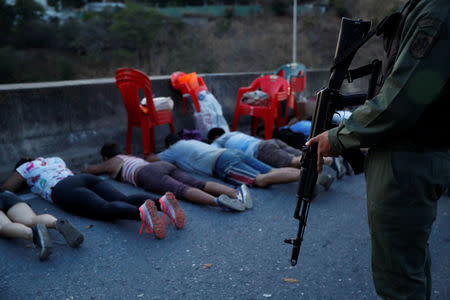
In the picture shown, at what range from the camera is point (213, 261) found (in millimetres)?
2998

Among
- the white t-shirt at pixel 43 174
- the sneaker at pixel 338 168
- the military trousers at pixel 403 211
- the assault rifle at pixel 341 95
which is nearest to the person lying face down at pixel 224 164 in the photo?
the sneaker at pixel 338 168

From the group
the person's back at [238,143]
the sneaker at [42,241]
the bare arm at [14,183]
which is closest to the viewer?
the sneaker at [42,241]

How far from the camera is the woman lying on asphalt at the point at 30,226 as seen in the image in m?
2.96

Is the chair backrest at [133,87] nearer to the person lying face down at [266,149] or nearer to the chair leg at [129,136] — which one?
the chair leg at [129,136]

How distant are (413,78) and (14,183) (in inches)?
154

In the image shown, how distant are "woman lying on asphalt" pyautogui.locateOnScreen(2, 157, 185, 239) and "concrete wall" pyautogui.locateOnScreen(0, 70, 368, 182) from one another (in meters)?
0.46

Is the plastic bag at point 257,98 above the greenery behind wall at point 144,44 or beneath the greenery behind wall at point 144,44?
beneath

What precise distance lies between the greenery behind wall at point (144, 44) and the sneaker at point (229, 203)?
66.5ft

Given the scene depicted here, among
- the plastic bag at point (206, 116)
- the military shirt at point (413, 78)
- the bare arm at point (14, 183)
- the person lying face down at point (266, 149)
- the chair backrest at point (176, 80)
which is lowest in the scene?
the bare arm at point (14, 183)

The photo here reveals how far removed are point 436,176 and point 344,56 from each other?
0.71 meters

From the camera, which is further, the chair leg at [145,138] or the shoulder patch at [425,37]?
the chair leg at [145,138]

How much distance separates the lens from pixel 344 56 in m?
1.92

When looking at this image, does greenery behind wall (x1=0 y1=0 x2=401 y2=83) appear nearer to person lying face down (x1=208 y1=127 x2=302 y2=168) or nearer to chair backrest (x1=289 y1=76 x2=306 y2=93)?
chair backrest (x1=289 y1=76 x2=306 y2=93)

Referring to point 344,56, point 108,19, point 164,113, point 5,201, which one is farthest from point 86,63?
point 344,56
